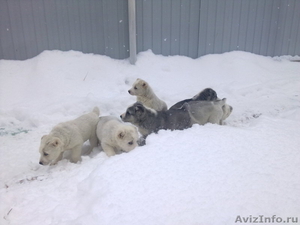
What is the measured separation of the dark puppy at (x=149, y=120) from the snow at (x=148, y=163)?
42cm

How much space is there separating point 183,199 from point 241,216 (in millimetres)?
599

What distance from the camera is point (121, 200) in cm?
297

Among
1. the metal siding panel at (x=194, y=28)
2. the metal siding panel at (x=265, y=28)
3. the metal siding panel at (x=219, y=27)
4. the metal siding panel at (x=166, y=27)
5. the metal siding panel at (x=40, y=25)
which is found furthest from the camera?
the metal siding panel at (x=265, y=28)

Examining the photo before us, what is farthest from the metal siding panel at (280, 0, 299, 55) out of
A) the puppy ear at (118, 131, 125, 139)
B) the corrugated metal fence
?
the puppy ear at (118, 131, 125, 139)

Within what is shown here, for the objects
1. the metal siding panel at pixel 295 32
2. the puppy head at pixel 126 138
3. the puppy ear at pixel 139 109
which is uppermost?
the metal siding panel at pixel 295 32

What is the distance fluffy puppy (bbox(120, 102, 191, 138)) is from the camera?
506cm

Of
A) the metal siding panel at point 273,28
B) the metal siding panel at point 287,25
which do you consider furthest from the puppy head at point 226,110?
the metal siding panel at point 287,25

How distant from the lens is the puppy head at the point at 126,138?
4.48m

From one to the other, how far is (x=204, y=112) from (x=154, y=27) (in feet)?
14.5

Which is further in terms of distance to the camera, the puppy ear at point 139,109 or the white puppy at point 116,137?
the puppy ear at point 139,109

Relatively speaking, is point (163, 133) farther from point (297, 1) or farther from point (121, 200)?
point (297, 1)

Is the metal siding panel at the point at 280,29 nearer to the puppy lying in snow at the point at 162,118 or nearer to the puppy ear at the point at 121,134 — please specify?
the puppy lying in snow at the point at 162,118

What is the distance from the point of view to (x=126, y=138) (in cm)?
451

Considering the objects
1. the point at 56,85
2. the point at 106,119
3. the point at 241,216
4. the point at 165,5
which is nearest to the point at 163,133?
the point at 106,119
